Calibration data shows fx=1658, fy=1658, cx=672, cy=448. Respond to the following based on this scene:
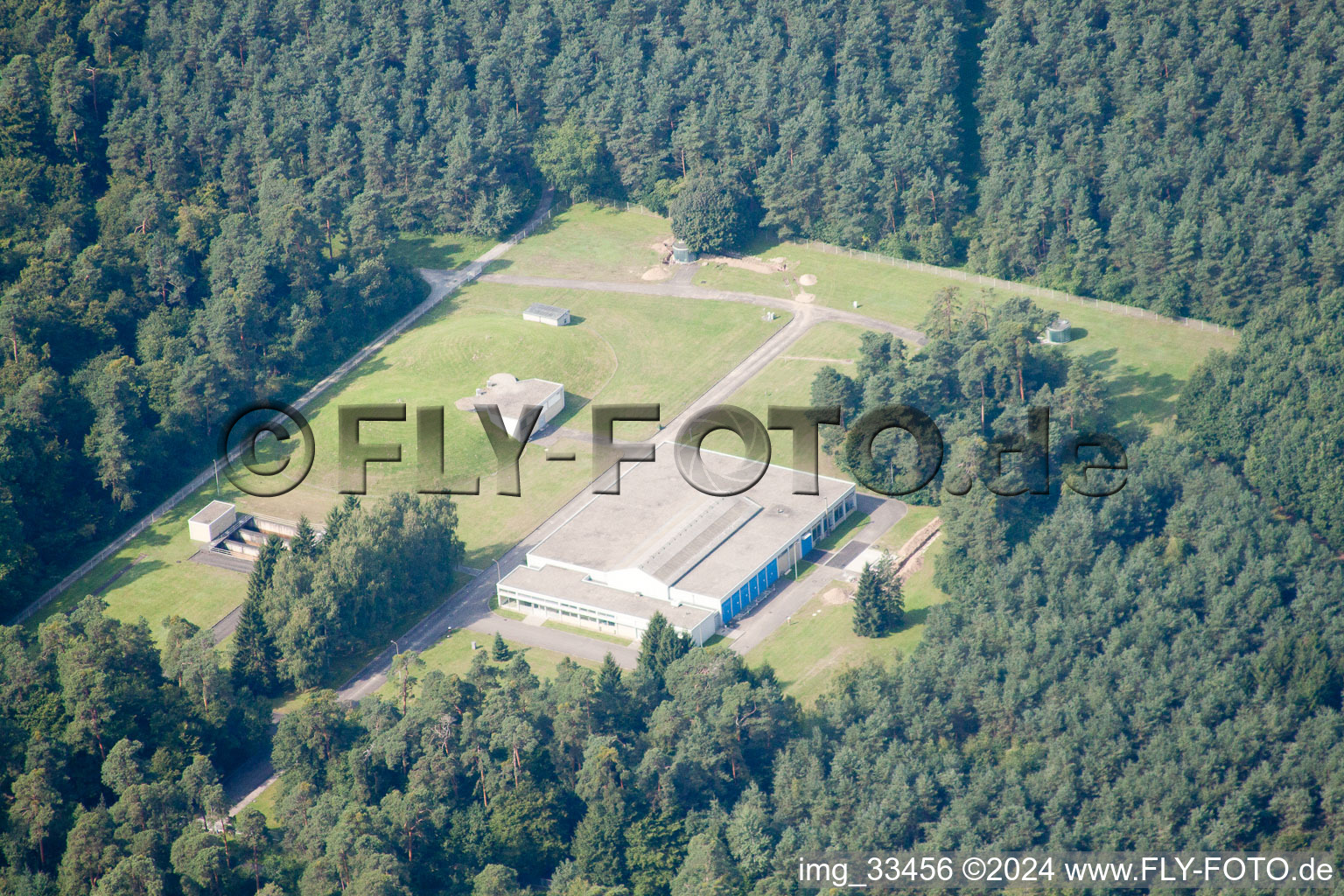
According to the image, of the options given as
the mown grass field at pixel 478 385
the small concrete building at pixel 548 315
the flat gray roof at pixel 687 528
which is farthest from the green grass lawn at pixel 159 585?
the small concrete building at pixel 548 315

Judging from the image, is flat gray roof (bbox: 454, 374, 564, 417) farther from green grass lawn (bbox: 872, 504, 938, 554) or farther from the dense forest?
green grass lawn (bbox: 872, 504, 938, 554)

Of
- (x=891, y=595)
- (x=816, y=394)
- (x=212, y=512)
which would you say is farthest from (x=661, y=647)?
(x=212, y=512)

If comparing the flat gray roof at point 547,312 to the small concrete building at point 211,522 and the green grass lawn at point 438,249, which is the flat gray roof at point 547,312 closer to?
the green grass lawn at point 438,249

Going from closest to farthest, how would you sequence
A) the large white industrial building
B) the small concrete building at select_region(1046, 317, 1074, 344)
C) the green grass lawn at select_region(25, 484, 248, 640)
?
the large white industrial building, the green grass lawn at select_region(25, 484, 248, 640), the small concrete building at select_region(1046, 317, 1074, 344)

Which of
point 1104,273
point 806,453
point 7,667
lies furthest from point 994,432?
point 7,667

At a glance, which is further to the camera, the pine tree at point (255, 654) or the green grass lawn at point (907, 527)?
the green grass lawn at point (907, 527)

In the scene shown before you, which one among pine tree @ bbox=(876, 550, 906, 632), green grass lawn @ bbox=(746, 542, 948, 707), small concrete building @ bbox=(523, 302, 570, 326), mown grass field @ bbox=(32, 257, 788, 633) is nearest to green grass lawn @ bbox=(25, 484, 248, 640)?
mown grass field @ bbox=(32, 257, 788, 633)

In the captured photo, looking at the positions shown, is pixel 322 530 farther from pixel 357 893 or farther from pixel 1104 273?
pixel 1104 273
